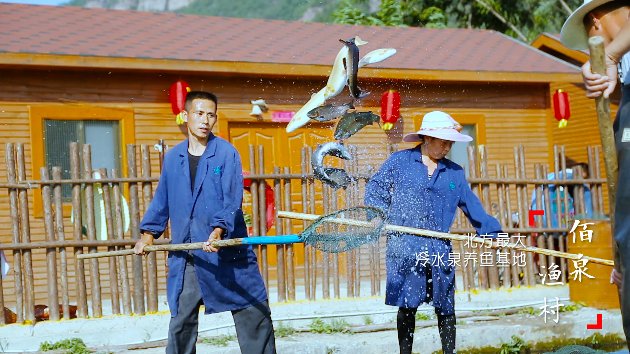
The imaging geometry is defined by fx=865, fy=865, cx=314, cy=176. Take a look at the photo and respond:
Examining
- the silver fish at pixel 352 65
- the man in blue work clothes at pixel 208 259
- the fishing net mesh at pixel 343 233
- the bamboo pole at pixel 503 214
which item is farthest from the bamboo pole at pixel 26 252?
the bamboo pole at pixel 503 214

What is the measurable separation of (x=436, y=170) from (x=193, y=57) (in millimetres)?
6070

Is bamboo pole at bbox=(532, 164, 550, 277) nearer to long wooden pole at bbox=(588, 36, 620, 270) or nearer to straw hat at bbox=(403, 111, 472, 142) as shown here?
straw hat at bbox=(403, 111, 472, 142)

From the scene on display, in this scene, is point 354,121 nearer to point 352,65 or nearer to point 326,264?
point 352,65

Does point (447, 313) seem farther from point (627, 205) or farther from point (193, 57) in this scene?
point (193, 57)

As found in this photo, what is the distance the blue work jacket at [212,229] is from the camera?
5.38 metres

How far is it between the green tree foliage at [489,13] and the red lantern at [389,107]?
15247 mm

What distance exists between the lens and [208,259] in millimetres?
5395

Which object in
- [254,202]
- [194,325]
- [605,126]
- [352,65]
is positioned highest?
[352,65]

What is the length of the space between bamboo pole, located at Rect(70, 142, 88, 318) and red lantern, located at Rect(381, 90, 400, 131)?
5146 millimetres

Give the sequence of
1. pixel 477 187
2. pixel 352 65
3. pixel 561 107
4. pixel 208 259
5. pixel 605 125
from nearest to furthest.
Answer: pixel 605 125
pixel 208 259
pixel 352 65
pixel 477 187
pixel 561 107

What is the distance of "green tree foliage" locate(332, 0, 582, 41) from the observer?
92.0 ft

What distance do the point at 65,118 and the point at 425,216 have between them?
651 centimetres

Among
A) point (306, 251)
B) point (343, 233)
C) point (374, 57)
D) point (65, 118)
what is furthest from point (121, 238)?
point (65, 118)

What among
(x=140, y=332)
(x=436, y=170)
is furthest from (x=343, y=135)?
(x=140, y=332)
